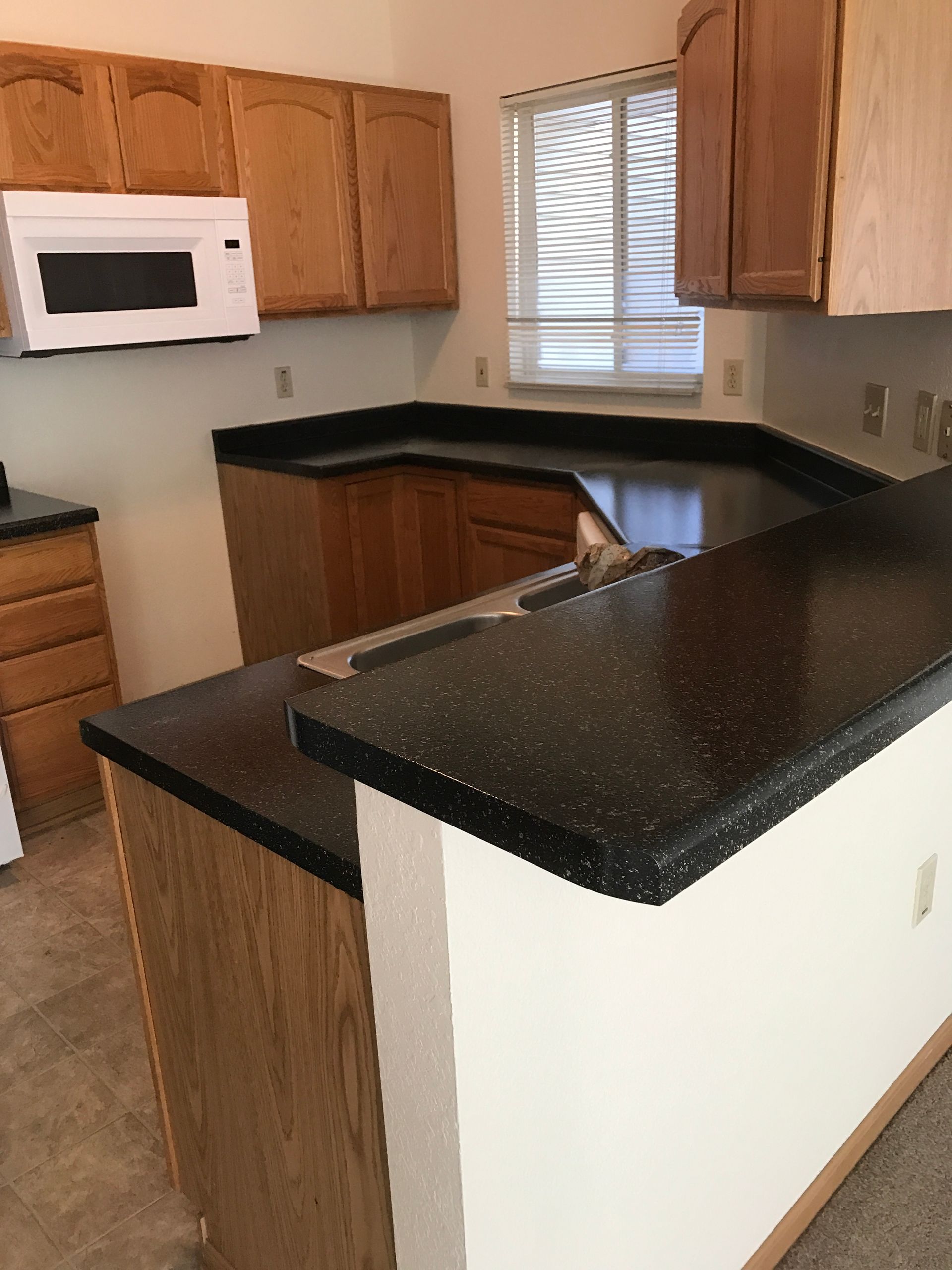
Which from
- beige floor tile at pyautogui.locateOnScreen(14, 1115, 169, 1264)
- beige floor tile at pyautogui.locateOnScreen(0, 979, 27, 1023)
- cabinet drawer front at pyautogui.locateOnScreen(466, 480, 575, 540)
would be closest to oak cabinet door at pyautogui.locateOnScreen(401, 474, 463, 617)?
cabinet drawer front at pyautogui.locateOnScreen(466, 480, 575, 540)

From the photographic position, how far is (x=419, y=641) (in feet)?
5.39

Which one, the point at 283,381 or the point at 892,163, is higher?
the point at 892,163

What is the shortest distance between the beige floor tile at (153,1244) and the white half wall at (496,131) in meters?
2.72

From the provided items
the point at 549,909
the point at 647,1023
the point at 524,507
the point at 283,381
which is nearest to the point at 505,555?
the point at 524,507

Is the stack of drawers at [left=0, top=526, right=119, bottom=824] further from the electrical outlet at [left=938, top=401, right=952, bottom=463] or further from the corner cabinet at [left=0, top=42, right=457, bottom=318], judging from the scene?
the electrical outlet at [left=938, top=401, right=952, bottom=463]

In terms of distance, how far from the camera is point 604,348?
12.0 ft

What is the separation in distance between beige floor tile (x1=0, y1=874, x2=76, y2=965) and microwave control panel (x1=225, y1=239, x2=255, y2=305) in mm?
1823

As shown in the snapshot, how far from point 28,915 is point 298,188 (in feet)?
7.88

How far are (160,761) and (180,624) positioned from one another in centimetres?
265

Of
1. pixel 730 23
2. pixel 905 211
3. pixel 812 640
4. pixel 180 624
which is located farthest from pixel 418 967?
pixel 180 624

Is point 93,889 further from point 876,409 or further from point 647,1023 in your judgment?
point 876,409

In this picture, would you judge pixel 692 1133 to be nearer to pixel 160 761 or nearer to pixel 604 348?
pixel 160 761

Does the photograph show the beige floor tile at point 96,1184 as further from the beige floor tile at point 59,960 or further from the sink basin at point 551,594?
the sink basin at point 551,594

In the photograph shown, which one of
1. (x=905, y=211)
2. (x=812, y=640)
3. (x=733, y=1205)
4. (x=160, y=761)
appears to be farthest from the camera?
(x=905, y=211)
